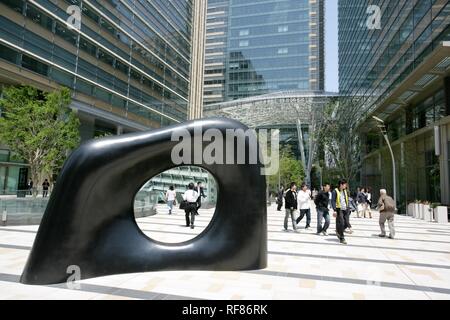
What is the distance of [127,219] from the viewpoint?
5582 mm

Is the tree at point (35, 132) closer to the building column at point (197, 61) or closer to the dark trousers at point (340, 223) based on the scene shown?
the dark trousers at point (340, 223)

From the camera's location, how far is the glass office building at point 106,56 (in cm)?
2667

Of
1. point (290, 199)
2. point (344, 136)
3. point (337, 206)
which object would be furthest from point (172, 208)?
point (344, 136)

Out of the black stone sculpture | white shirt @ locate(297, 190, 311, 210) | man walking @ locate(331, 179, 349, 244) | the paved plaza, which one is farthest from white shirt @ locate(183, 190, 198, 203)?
the black stone sculpture

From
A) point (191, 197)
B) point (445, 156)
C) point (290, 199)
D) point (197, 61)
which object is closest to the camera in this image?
point (290, 199)

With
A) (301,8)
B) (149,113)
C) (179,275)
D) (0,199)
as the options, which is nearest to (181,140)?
(179,275)

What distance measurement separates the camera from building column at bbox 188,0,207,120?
63.1 metres

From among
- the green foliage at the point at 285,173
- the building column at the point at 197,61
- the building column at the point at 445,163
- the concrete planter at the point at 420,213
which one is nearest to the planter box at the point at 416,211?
the concrete planter at the point at 420,213

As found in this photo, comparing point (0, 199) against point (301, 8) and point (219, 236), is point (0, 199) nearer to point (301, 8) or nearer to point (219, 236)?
point (219, 236)

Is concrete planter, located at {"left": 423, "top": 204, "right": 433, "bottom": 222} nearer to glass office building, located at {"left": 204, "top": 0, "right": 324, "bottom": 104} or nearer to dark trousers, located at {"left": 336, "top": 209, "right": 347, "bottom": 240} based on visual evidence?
dark trousers, located at {"left": 336, "top": 209, "right": 347, "bottom": 240}

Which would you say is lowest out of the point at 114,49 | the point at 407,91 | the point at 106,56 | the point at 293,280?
the point at 293,280

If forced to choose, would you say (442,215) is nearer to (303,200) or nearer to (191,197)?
(303,200)

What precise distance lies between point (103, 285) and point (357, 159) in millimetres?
39218

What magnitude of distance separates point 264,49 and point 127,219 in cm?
8126
